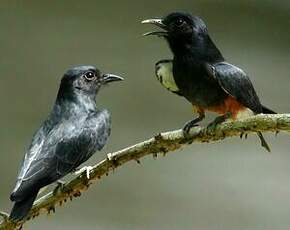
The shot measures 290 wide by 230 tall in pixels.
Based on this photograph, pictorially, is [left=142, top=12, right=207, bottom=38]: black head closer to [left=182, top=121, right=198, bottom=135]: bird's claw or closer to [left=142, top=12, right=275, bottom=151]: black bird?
[left=142, top=12, right=275, bottom=151]: black bird

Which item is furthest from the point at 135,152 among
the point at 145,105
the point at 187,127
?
the point at 145,105

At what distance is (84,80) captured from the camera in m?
1.56

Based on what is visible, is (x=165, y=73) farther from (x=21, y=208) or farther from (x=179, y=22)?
(x=21, y=208)

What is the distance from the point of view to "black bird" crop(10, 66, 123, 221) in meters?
1.26

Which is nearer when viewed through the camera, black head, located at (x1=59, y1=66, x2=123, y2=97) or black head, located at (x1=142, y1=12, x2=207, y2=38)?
black head, located at (x1=142, y1=12, x2=207, y2=38)

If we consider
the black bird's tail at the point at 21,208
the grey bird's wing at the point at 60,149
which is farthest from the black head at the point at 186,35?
the black bird's tail at the point at 21,208

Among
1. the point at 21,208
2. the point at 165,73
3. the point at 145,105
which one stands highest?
the point at 165,73

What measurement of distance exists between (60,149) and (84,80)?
24cm

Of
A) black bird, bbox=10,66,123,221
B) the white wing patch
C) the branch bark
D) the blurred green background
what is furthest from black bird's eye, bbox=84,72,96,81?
the blurred green background

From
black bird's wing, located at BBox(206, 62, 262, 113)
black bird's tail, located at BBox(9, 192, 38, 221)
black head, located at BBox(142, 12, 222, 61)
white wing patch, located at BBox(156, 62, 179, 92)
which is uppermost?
black head, located at BBox(142, 12, 222, 61)

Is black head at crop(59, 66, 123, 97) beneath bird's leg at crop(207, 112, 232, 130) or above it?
above

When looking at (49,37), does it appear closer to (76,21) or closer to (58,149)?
(76,21)

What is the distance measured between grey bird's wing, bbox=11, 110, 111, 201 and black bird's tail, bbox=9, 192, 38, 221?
0.04ft

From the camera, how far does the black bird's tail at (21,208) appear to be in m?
1.20
